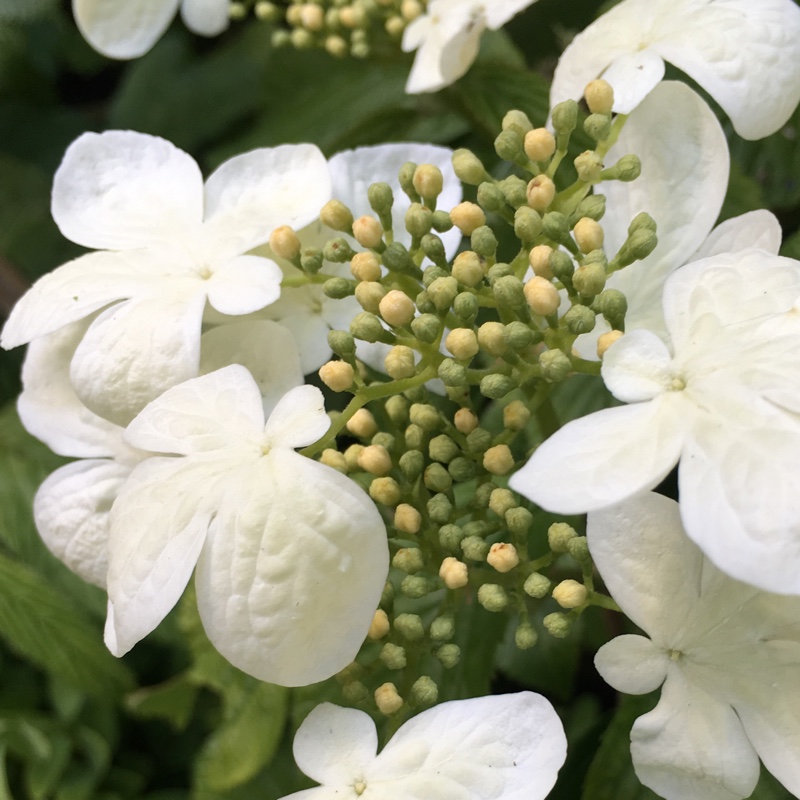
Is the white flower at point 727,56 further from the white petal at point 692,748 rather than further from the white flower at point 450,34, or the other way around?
the white petal at point 692,748

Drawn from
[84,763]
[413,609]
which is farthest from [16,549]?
A: [413,609]

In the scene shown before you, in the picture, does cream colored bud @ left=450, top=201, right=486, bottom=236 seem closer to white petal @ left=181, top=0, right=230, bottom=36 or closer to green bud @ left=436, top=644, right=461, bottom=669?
green bud @ left=436, top=644, right=461, bottom=669

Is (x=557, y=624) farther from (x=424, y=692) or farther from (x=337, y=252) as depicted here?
(x=337, y=252)

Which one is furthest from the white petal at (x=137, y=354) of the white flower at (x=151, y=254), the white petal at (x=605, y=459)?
the white petal at (x=605, y=459)

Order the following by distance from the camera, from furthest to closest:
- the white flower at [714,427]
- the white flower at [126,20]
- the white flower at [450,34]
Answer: the white flower at [126,20] → the white flower at [450,34] → the white flower at [714,427]

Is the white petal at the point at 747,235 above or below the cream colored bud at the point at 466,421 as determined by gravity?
above

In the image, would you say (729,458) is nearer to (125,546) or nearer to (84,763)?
(125,546)

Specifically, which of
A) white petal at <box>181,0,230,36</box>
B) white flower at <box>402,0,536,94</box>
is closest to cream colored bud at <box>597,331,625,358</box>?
white flower at <box>402,0,536,94</box>
